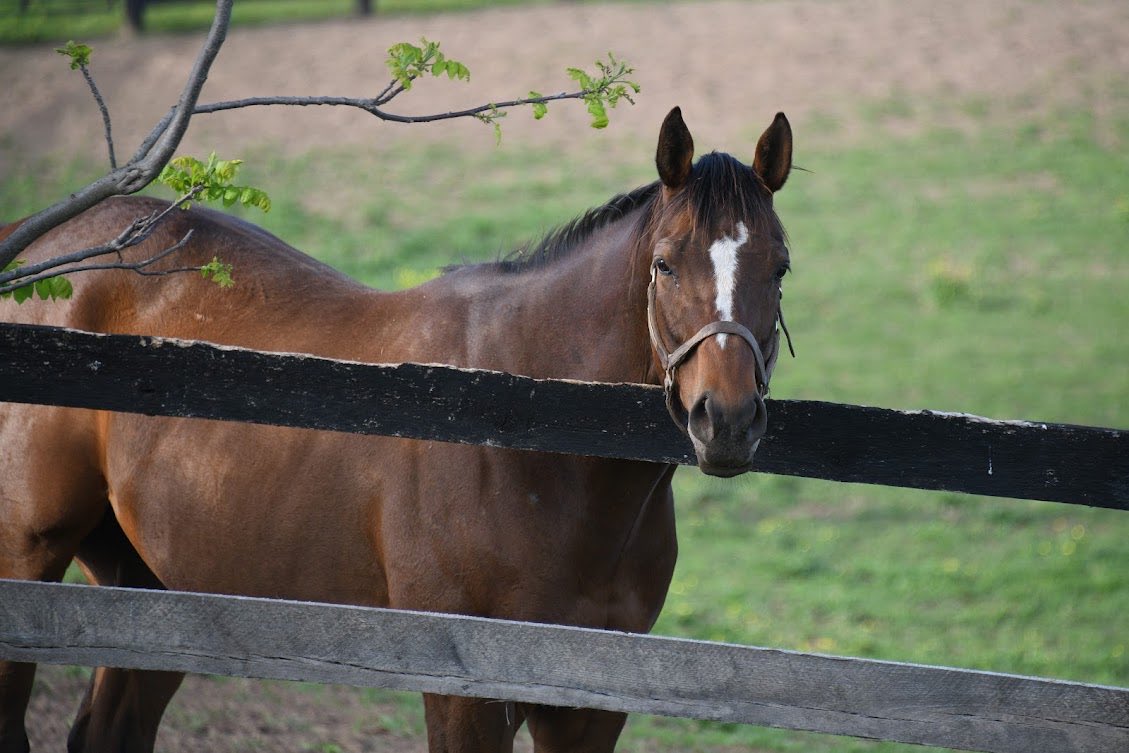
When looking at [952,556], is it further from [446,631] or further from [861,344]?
[446,631]

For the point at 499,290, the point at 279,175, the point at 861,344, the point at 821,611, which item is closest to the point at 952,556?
the point at 821,611

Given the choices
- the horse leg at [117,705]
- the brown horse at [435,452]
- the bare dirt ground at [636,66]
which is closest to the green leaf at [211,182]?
the brown horse at [435,452]

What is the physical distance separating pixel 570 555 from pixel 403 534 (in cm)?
50

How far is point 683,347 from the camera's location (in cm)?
289

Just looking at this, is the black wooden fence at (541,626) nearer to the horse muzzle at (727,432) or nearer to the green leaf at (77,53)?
the horse muzzle at (727,432)

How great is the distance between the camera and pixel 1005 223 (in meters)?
15.5

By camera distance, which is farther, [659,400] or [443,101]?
[443,101]

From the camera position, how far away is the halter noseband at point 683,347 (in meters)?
2.81

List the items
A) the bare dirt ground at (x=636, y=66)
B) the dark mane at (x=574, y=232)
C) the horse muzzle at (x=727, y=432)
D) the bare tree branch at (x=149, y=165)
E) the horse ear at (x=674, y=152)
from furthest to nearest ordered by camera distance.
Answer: the bare dirt ground at (x=636, y=66), the dark mane at (x=574, y=232), the horse ear at (x=674, y=152), the bare tree branch at (x=149, y=165), the horse muzzle at (x=727, y=432)

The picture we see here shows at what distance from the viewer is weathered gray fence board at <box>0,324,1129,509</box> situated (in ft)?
9.66

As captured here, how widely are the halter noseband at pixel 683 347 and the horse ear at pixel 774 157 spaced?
0.38 meters

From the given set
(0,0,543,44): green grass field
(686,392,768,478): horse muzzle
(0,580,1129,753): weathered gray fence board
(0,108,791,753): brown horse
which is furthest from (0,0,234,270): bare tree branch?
(0,0,543,44): green grass field

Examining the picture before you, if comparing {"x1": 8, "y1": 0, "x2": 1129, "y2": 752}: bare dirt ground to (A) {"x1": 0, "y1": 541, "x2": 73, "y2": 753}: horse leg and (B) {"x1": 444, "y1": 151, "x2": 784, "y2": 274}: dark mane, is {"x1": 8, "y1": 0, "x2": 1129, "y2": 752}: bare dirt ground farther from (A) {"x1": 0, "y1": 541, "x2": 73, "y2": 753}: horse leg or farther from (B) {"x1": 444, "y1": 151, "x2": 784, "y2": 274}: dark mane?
(B) {"x1": 444, "y1": 151, "x2": 784, "y2": 274}: dark mane

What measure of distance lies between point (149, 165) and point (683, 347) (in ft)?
4.35
